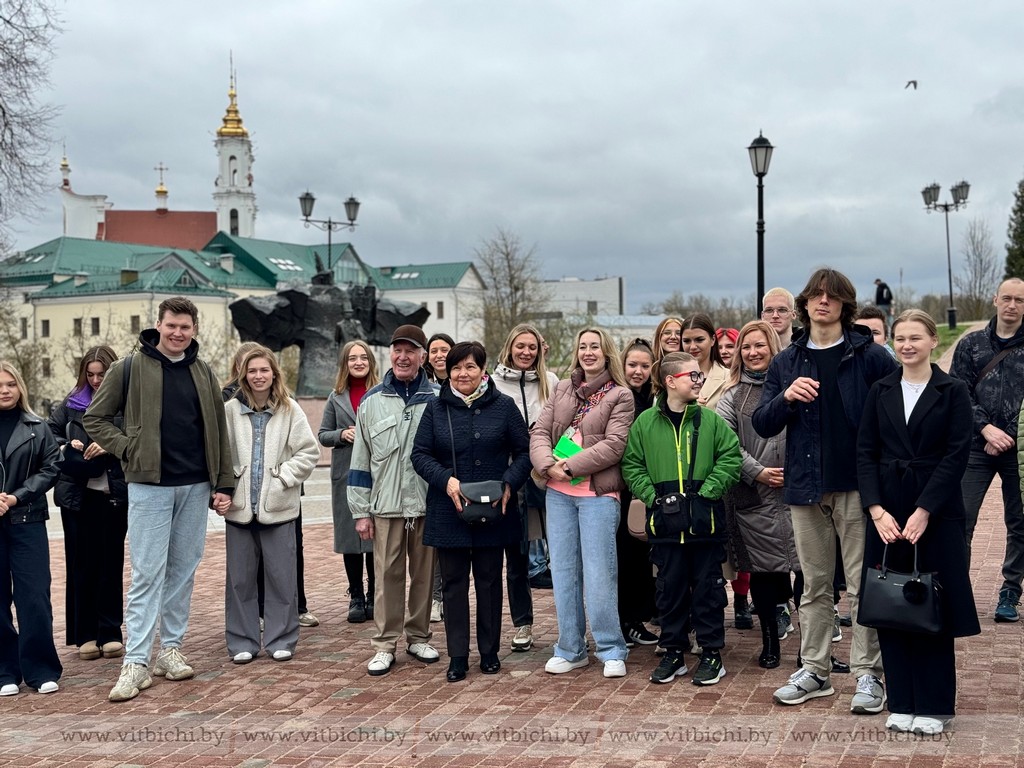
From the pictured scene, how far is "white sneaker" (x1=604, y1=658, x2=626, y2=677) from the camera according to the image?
247 inches

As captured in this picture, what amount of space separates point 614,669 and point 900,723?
172 centimetres

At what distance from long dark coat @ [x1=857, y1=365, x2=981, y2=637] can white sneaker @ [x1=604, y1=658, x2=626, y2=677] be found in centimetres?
166

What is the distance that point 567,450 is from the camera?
6.45m

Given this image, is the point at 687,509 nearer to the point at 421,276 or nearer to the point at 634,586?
the point at 634,586

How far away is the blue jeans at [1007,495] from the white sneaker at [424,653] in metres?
3.59

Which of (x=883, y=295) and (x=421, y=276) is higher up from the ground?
(x=421, y=276)

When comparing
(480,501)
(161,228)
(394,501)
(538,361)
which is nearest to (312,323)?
(538,361)

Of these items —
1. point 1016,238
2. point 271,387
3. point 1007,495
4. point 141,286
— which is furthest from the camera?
point 141,286

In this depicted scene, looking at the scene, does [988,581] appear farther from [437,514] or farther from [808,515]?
[437,514]

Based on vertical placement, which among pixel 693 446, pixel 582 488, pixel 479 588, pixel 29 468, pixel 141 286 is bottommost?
pixel 479 588

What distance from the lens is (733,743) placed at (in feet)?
16.4

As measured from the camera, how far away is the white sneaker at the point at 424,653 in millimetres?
6930

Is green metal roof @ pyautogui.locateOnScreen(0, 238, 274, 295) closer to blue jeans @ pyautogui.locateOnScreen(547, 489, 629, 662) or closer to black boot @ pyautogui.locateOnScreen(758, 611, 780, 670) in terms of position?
blue jeans @ pyautogui.locateOnScreen(547, 489, 629, 662)

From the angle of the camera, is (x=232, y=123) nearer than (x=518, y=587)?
No
